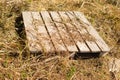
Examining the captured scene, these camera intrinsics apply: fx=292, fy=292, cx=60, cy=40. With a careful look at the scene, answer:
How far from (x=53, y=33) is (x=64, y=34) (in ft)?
0.47

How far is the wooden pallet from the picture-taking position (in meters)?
3.37

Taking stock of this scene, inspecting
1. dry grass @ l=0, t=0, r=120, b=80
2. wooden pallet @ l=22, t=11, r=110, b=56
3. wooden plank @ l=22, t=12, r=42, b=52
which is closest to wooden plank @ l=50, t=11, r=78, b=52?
wooden pallet @ l=22, t=11, r=110, b=56

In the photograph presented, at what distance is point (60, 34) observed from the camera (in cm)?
364

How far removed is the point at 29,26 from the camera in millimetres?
3703

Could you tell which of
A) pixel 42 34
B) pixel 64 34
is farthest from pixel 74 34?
pixel 42 34

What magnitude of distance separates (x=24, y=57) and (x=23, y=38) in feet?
1.27

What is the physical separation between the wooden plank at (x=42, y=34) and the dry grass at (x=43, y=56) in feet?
0.34

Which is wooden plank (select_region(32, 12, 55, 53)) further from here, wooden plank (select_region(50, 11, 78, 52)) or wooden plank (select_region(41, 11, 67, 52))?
wooden plank (select_region(50, 11, 78, 52))

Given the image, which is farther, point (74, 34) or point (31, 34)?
point (74, 34)

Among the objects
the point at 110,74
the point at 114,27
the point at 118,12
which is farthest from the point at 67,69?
the point at 118,12

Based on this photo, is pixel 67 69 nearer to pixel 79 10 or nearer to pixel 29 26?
pixel 29 26

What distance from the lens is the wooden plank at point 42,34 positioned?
330 cm

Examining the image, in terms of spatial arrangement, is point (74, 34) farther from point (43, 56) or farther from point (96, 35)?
point (43, 56)

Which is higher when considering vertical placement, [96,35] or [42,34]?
[42,34]
